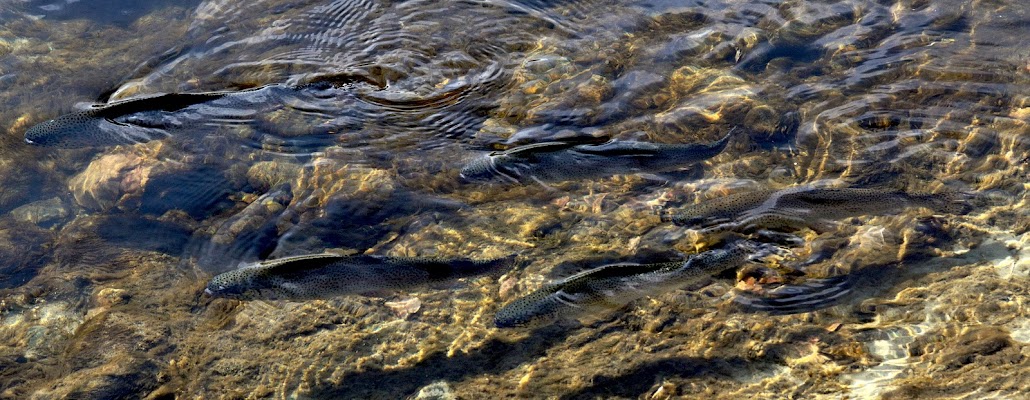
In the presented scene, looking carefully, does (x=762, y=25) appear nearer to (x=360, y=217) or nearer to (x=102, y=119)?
(x=360, y=217)

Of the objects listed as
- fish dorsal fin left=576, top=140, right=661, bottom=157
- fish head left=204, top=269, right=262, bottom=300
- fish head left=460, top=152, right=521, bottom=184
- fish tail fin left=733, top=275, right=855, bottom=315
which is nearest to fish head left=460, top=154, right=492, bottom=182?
fish head left=460, top=152, right=521, bottom=184

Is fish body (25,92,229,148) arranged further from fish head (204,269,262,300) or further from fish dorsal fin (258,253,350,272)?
fish dorsal fin (258,253,350,272)

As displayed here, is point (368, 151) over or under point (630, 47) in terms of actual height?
→ under

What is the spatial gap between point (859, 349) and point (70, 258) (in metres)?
5.77

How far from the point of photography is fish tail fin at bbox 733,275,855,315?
4141mm

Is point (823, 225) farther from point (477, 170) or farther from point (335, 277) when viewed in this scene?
point (335, 277)

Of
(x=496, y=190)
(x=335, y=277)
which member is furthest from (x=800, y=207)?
(x=335, y=277)

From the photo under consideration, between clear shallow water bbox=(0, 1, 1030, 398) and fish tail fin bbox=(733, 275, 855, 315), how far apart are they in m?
0.08

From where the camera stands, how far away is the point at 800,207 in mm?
4844

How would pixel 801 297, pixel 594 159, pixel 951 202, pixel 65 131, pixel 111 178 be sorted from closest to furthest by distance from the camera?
pixel 801 297
pixel 951 202
pixel 594 159
pixel 111 178
pixel 65 131

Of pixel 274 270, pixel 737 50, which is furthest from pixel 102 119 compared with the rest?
pixel 737 50

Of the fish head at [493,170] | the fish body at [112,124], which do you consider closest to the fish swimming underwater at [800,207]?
the fish head at [493,170]

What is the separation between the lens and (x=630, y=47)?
23.1ft

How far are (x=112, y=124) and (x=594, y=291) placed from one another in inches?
202
